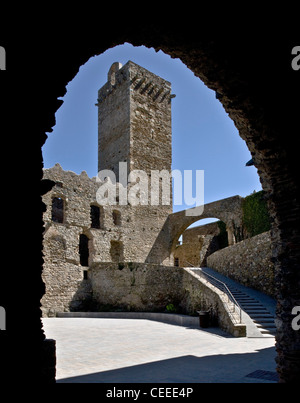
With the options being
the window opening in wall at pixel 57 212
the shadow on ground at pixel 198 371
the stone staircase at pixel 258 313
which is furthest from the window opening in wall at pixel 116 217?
the shadow on ground at pixel 198 371

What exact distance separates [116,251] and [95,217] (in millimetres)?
2638

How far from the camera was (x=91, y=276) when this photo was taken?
64.0ft

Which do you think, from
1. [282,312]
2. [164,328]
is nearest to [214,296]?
[164,328]

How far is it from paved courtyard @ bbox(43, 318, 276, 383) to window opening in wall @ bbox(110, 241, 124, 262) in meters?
11.6

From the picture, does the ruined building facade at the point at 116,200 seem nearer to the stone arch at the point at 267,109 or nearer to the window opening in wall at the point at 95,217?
the window opening in wall at the point at 95,217

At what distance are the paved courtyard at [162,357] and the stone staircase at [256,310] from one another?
2.44ft

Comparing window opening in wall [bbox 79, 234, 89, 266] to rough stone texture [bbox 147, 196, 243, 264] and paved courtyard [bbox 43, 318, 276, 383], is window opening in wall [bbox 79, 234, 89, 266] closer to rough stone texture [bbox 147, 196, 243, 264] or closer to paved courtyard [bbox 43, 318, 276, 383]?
rough stone texture [bbox 147, 196, 243, 264]

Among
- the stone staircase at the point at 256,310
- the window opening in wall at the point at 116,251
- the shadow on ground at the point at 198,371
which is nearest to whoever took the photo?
the shadow on ground at the point at 198,371

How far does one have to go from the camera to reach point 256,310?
38.4 feet

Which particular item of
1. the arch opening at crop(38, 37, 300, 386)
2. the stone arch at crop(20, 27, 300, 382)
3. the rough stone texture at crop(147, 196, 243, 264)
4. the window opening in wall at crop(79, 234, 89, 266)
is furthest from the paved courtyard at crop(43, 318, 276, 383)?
the rough stone texture at crop(147, 196, 243, 264)

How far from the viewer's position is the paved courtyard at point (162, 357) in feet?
18.1

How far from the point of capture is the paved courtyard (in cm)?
553

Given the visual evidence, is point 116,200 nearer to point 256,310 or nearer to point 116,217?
point 116,217
